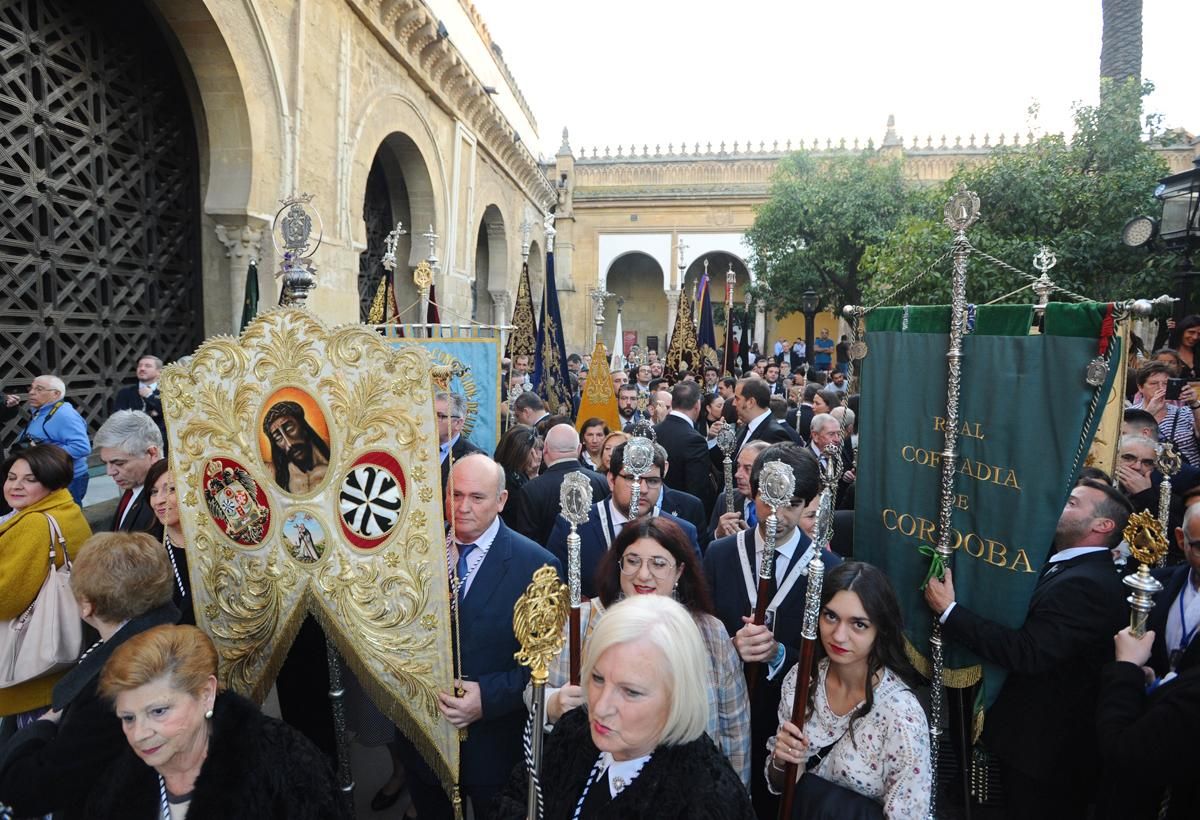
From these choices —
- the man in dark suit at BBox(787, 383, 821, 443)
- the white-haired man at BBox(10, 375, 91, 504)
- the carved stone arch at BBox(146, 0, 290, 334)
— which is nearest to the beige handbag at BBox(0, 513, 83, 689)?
the white-haired man at BBox(10, 375, 91, 504)

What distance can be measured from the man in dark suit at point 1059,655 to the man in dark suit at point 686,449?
301 centimetres

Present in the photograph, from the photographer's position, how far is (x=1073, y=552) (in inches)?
114

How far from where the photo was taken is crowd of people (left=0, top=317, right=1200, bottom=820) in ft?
5.91

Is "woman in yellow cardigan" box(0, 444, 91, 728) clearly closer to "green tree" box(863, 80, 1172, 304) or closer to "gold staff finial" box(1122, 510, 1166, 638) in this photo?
"gold staff finial" box(1122, 510, 1166, 638)

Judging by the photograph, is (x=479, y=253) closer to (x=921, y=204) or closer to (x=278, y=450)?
(x=921, y=204)

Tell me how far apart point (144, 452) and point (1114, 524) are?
4503 mm

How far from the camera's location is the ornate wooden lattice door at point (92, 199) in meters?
5.93

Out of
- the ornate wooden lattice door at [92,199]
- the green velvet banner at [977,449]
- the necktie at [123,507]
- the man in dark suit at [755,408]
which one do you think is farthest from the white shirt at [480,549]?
the ornate wooden lattice door at [92,199]

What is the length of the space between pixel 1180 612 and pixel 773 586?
1471mm

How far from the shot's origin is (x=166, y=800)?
2.03m

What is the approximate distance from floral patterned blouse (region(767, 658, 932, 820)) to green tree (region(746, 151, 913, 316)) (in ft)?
61.6

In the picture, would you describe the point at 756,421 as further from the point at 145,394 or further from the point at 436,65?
the point at 436,65

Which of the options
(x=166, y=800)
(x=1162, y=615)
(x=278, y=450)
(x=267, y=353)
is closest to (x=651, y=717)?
(x=166, y=800)

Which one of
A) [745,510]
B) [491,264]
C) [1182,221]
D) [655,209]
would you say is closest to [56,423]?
[745,510]
